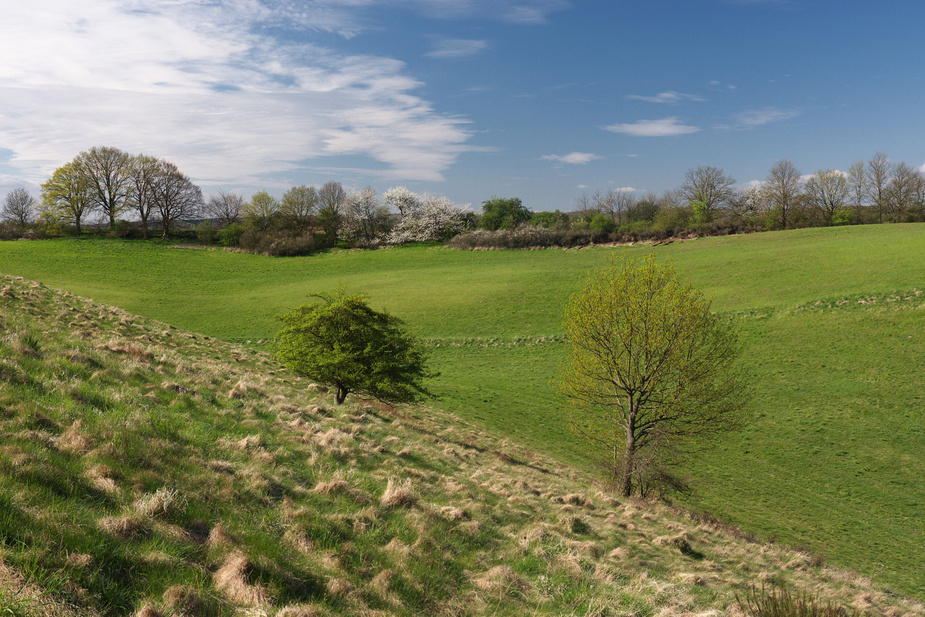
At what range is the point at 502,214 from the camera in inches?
4146

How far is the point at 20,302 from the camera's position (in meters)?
16.2

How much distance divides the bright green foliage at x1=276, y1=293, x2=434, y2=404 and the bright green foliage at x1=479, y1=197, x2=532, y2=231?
75356 millimetres

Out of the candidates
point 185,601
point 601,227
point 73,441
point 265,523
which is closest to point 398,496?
point 265,523

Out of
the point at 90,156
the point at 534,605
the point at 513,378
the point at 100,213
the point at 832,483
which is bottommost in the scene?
the point at 832,483

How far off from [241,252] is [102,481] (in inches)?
3184

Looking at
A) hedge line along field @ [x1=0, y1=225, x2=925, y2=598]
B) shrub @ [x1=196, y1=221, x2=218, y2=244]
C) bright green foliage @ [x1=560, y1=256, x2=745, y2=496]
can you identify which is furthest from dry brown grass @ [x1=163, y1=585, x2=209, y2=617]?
shrub @ [x1=196, y1=221, x2=218, y2=244]

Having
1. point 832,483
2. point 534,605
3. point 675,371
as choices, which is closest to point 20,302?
point 534,605

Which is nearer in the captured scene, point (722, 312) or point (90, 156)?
point (722, 312)

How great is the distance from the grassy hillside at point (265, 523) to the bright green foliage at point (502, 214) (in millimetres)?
84163

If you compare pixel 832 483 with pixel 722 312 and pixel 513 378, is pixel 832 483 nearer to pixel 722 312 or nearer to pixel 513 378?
pixel 513 378

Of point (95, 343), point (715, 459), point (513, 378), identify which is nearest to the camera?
point (95, 343)

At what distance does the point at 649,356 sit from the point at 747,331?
78.9ft

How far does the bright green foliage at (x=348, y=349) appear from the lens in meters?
17.9

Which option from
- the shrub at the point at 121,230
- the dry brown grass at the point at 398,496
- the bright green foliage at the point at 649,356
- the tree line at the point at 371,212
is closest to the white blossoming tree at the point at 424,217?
the tree line at the point at 371,212
